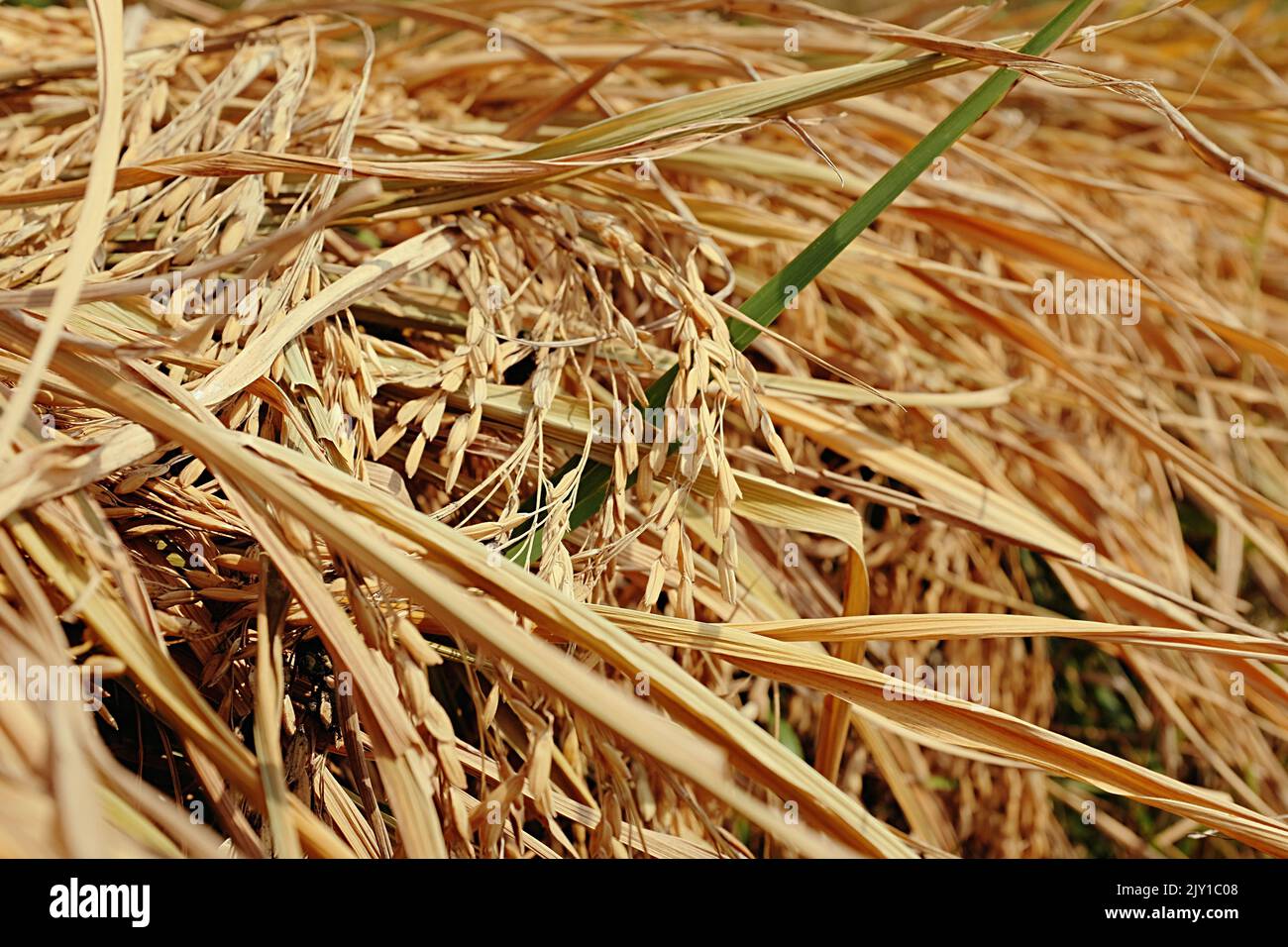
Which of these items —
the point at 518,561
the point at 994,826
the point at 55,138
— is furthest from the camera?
the point at 994,826

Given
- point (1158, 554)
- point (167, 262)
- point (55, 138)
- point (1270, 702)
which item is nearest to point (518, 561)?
point (167, 262)

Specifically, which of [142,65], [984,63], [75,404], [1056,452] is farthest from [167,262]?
[1056,452]

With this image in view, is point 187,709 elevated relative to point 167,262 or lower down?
lower down

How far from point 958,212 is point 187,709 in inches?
23.4

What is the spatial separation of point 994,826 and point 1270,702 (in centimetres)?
24

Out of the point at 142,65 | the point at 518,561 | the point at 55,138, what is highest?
the point at 142,65

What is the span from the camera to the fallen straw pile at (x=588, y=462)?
35 cm

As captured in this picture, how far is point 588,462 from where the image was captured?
0.52 meters

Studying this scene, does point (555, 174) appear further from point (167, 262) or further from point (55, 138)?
point (55, 138)

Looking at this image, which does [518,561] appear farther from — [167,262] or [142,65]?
[142,65]

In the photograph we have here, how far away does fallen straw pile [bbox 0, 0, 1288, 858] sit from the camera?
13.7 inches

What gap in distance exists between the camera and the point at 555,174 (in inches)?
20.1
